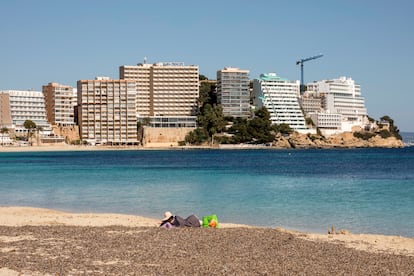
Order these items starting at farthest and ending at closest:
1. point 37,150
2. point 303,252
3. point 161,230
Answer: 1. point 37,150
2. point 161,230
3. point 303,252

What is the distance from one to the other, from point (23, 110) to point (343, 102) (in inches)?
3915

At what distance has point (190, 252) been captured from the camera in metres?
13.1

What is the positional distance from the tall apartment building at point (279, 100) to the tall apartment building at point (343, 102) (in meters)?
16.2

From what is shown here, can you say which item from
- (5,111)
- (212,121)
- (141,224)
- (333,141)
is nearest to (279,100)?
(333,141)

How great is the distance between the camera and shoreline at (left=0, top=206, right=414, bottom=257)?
14781mm

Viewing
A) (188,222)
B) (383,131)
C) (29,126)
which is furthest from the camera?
(383,131)

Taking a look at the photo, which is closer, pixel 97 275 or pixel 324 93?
pixel 97 275

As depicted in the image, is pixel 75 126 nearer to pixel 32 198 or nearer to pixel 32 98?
pixel 32 98

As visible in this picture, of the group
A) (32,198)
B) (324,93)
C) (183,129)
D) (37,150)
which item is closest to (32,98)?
(37,150)

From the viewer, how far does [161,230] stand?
1638cm

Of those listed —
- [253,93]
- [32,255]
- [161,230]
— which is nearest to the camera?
[32,255]

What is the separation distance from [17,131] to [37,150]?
15.6m

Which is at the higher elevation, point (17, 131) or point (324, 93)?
point (324, 93)

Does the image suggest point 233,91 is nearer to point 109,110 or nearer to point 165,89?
point 165,89
